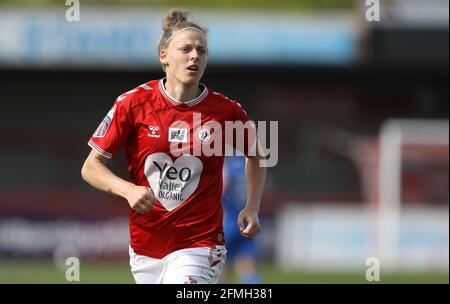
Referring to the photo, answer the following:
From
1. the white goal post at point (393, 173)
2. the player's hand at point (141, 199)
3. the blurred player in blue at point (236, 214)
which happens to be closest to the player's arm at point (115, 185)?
the player's hand at point (141, 199)

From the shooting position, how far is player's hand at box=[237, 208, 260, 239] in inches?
246

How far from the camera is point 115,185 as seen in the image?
5918 mm

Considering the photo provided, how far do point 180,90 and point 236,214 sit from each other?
5.34 m

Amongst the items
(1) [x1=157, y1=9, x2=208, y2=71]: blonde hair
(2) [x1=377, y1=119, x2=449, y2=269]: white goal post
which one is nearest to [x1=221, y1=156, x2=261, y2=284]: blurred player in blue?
(1) [x1=157, y1=9, x2=208, y2=71]: blonde hair

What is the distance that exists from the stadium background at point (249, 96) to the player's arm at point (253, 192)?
13843 mm

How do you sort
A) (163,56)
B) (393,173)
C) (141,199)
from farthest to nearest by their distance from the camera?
(393,173), (163,56), (141,199)

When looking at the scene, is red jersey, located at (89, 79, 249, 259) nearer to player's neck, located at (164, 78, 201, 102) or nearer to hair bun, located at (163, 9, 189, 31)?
player's neck, located at (164, 78, 201, 102)

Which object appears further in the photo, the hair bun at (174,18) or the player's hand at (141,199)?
the hair bun at (174,18)

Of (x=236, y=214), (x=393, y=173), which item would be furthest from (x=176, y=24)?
(x=393, y=173)

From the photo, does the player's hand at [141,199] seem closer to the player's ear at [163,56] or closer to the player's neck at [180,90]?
the player's neck at [180,90]

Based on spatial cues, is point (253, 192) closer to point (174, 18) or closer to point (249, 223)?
point (249, 223)

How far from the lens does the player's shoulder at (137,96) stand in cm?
625
